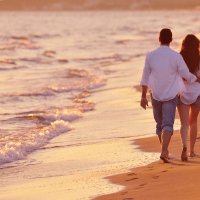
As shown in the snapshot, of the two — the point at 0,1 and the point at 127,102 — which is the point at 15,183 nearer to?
the point at 127,102

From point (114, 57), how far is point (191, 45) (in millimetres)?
27161

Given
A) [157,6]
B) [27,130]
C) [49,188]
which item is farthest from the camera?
[157,6]

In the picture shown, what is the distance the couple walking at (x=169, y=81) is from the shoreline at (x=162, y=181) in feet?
1.08

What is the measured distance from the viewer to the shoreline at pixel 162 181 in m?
7.44

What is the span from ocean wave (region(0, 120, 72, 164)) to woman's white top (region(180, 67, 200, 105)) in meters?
2.46

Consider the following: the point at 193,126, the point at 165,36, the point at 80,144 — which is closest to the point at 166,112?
the point at 193,126

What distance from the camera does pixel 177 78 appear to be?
9336 millimetres

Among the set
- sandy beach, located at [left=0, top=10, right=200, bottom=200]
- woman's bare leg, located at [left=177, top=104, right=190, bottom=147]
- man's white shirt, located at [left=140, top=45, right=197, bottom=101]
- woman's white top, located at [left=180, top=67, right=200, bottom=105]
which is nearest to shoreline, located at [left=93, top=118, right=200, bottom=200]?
sandy beach, located at [left=0, top=10, right=200, bottom=200]

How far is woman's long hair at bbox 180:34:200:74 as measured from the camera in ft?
30.8

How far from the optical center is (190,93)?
948 cm

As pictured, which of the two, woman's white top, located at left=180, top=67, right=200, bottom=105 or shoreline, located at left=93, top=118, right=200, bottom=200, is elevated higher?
woman's white top, located at left=180, top=67, right=200, bottom=105

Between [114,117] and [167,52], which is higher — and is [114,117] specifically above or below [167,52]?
below

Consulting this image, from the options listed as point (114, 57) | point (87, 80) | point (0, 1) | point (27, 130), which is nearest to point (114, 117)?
point (27, 130)

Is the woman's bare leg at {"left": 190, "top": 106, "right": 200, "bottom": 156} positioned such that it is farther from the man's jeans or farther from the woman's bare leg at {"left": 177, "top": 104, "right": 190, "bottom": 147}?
the man's jeans
